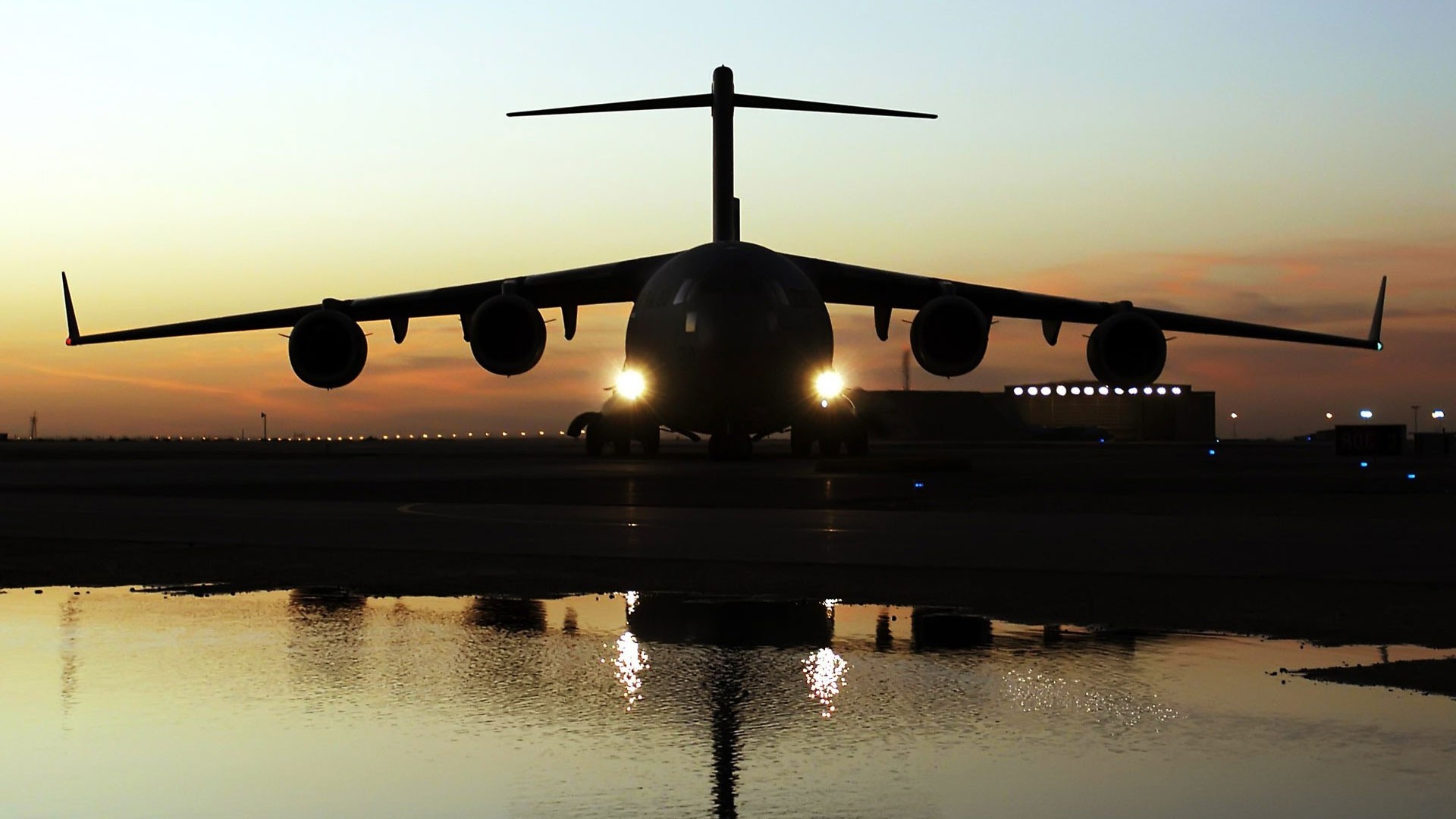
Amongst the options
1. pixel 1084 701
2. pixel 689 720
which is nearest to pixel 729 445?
pixel 1084 701

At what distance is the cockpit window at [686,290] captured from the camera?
97.7 feet

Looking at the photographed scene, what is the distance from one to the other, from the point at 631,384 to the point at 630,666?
2575cm

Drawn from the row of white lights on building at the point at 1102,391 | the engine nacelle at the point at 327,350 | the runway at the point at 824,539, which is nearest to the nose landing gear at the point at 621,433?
the engine nacelle at the point at 327,350

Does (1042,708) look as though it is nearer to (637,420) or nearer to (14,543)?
(14,543)

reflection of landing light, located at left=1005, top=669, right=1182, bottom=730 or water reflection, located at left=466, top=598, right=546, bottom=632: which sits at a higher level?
reflection of landing light, located at left=1005, top=669, right=1182, bottom=730

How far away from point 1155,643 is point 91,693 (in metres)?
5.02

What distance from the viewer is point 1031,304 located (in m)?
33.6

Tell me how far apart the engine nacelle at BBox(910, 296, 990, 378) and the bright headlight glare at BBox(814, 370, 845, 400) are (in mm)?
2032

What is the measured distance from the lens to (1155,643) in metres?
7.95

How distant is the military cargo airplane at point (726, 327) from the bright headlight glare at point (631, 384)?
2.8 inches

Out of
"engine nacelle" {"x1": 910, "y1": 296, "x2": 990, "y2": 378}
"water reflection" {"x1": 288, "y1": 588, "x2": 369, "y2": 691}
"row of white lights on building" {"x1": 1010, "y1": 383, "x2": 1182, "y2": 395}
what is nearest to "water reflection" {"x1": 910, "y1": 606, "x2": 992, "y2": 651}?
"water reflection" {"x1": 288, "y1": 588, "x2": 369, "y2": 691}

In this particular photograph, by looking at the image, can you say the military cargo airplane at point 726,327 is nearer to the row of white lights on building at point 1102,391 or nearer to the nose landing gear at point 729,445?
the nose landing gear at point 729,445

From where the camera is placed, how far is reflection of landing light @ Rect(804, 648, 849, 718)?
649cm

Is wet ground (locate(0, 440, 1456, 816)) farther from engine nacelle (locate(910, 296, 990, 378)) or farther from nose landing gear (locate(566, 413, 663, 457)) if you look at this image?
nose landing gear (locate(566, 413, 663, 457))
